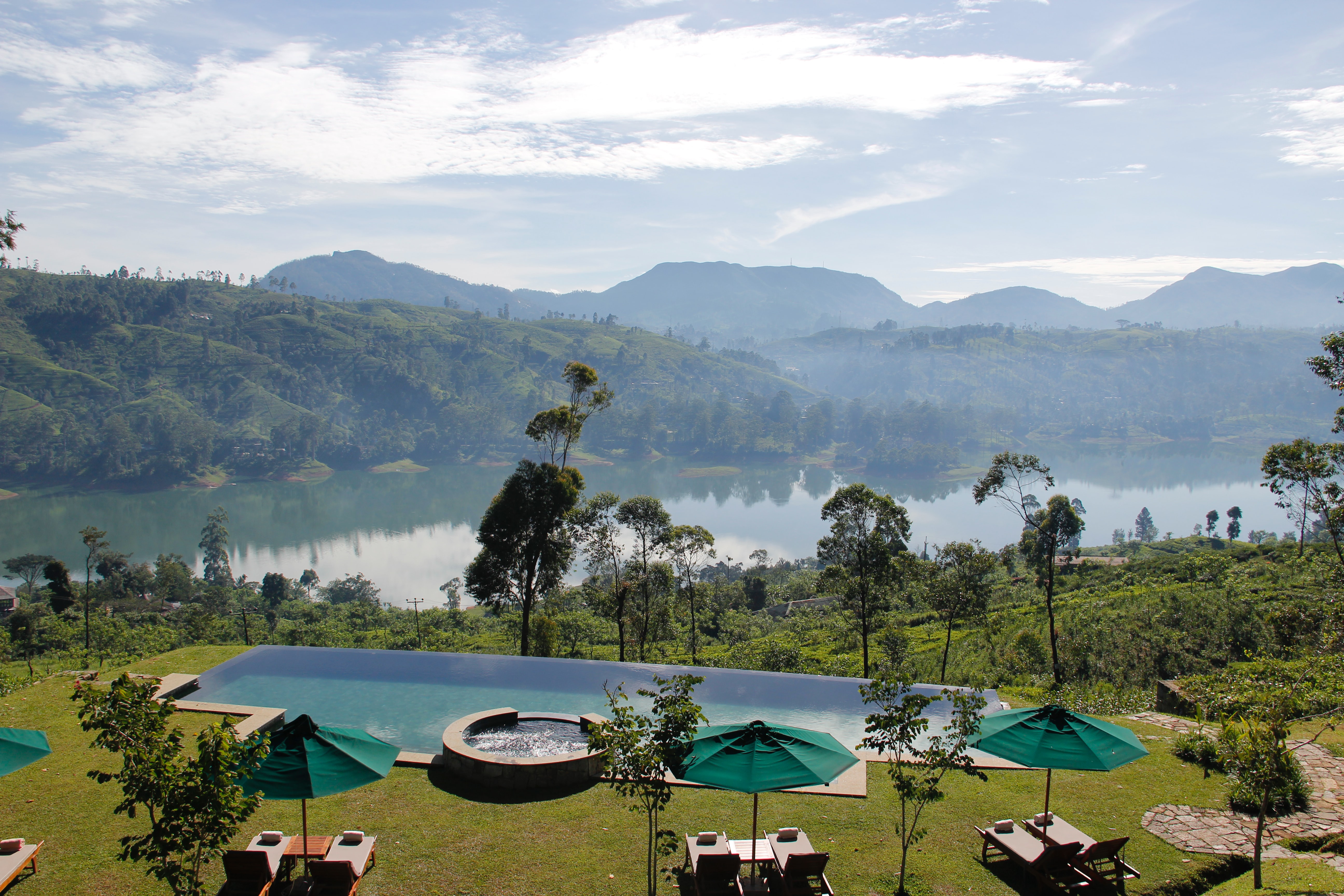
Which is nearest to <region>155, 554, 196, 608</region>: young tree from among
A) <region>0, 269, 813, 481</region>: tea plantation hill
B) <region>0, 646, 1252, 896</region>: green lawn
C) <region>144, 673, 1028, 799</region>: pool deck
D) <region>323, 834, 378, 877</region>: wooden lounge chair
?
<region>144, 673, 1028, 799</region>: pool deck

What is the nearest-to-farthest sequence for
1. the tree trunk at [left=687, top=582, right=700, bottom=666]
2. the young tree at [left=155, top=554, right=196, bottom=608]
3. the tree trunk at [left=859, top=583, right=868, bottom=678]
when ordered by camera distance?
1. the tree trunk at [left=859, top=583, right=868, bottom=678]
2. the tree trunk at [left=687, top=582, right=700, bottom=666]
3. the young tree at [left=155, top=554, right=196, bottom=608]

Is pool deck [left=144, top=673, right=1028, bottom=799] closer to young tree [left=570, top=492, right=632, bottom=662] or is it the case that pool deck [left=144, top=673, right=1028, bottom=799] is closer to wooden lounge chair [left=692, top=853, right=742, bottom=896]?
wooden lounge chair [left=692, top=853, right=742, bottom=896]

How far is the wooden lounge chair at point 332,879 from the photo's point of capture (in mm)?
5082

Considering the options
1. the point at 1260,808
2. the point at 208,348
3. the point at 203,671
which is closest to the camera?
the point at 1260,808

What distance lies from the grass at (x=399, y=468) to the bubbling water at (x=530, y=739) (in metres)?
91.2

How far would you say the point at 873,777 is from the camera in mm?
7480

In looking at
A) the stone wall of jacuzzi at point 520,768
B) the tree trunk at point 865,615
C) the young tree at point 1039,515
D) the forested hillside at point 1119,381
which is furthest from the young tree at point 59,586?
the forested hillside at point 1119,381

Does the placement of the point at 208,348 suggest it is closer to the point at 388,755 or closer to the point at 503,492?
the point at 503,492

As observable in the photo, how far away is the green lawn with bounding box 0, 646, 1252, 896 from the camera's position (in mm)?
5426

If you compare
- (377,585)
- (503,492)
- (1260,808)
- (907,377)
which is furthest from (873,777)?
(907,377)

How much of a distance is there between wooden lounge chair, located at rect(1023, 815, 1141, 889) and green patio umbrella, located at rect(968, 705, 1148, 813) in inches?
9.9

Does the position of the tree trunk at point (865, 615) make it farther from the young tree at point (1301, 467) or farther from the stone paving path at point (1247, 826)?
the stone paving path at point (1247, 826)

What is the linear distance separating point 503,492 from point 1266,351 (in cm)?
22454

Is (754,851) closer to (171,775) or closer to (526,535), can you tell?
(171,775)
